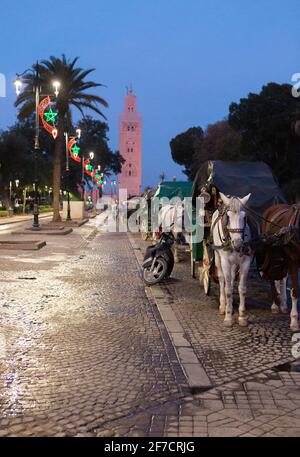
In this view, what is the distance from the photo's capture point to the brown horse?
735cm

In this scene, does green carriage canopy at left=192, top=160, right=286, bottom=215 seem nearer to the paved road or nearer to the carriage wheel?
the carriage wheel

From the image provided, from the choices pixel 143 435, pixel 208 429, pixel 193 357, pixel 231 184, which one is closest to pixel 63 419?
pixel 143 435

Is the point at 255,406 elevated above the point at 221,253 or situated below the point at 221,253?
below

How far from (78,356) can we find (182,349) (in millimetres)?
1278

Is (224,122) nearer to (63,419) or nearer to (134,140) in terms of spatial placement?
(63,419)

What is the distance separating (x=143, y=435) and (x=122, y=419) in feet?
1.17

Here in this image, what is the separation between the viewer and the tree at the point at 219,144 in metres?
56.1

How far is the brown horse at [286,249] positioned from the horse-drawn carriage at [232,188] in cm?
134

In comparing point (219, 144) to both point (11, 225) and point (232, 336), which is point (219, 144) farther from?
point (232, 336)

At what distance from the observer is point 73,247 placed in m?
20.0

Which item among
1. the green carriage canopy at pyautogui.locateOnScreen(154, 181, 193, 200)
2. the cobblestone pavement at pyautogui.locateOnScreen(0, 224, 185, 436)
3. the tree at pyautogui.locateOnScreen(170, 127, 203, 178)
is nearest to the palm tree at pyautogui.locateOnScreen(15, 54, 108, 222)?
the green carriage canopy at pyautogui.locateOnScreen(154, 181, 193, 200)

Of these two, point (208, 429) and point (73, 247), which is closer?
point (208, 429)

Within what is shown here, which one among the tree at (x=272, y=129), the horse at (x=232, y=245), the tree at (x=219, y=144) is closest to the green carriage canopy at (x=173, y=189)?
the horse at (x=232, y=245)
